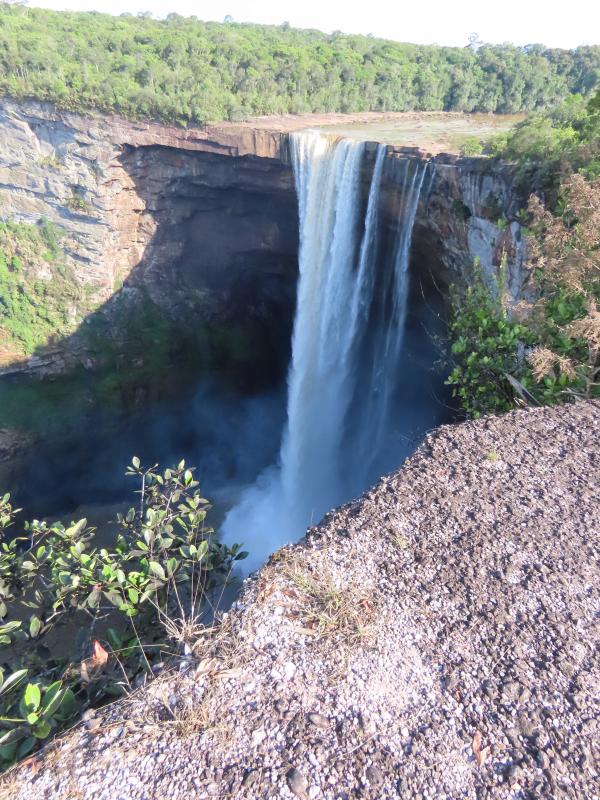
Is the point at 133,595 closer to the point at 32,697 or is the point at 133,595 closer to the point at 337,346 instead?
the point at 32,697

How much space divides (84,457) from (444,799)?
18.0m

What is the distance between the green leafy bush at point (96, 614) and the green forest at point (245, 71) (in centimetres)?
1583

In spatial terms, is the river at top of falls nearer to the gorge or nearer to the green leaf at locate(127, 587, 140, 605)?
the gorge

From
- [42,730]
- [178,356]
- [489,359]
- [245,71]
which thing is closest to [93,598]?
[42,730]

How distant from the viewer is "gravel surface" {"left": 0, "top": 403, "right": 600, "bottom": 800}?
2980 mm

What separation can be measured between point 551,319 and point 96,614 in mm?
6335

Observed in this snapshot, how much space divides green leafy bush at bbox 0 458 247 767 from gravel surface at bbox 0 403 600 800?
0.30 meters

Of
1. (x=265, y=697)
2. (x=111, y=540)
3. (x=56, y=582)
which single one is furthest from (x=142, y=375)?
(x=265, y=697)

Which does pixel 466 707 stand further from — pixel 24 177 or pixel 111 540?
pixel 24 177

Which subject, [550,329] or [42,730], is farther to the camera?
[550,329]

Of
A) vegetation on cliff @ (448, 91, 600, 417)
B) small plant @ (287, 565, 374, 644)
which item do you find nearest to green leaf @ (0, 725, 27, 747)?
small plant @ (287, 565, 374, 644)

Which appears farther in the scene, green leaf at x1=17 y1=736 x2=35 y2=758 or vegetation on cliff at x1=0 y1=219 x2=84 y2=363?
vegetation on cliff at x1=0 y1=219 x2=84 y2=363

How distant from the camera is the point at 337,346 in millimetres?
15867

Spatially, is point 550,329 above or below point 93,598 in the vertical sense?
above
